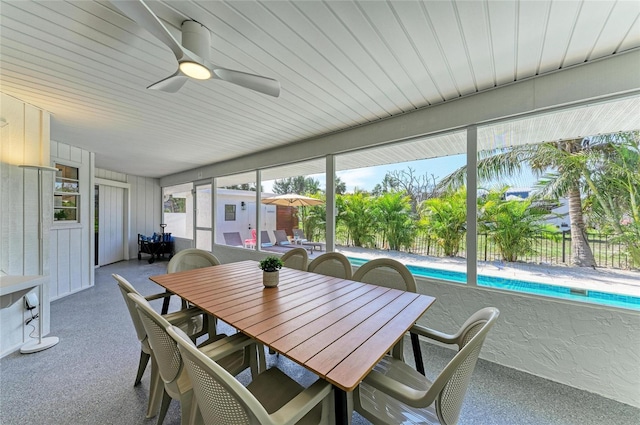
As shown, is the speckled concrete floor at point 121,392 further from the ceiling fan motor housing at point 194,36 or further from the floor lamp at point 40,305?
the ceiling fan motor housing at point 194,36

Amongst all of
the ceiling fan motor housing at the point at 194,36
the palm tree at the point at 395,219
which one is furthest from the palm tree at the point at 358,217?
the ceiling fan motor housing at the point at 194,36

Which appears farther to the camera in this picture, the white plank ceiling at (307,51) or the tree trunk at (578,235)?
the tree trunk at (578,235)

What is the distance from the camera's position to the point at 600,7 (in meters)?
1.40

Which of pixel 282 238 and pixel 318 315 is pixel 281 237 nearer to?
pixel 282 238

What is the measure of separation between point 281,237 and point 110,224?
16.6ft

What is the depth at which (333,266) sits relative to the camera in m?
2.59

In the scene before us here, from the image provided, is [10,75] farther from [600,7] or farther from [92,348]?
[600,7]

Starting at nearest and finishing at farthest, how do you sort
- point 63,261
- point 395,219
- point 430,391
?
point 430,391
point 395,219
point 63,261

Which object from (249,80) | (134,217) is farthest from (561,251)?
(134,217)

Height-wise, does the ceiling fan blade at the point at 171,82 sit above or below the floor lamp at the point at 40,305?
above

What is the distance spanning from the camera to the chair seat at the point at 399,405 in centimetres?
112

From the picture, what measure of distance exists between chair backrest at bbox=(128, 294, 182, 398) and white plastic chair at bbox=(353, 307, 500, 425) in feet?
3.04

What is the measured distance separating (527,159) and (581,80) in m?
0.71

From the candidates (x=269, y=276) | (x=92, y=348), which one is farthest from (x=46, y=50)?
(x=92, y=348)
